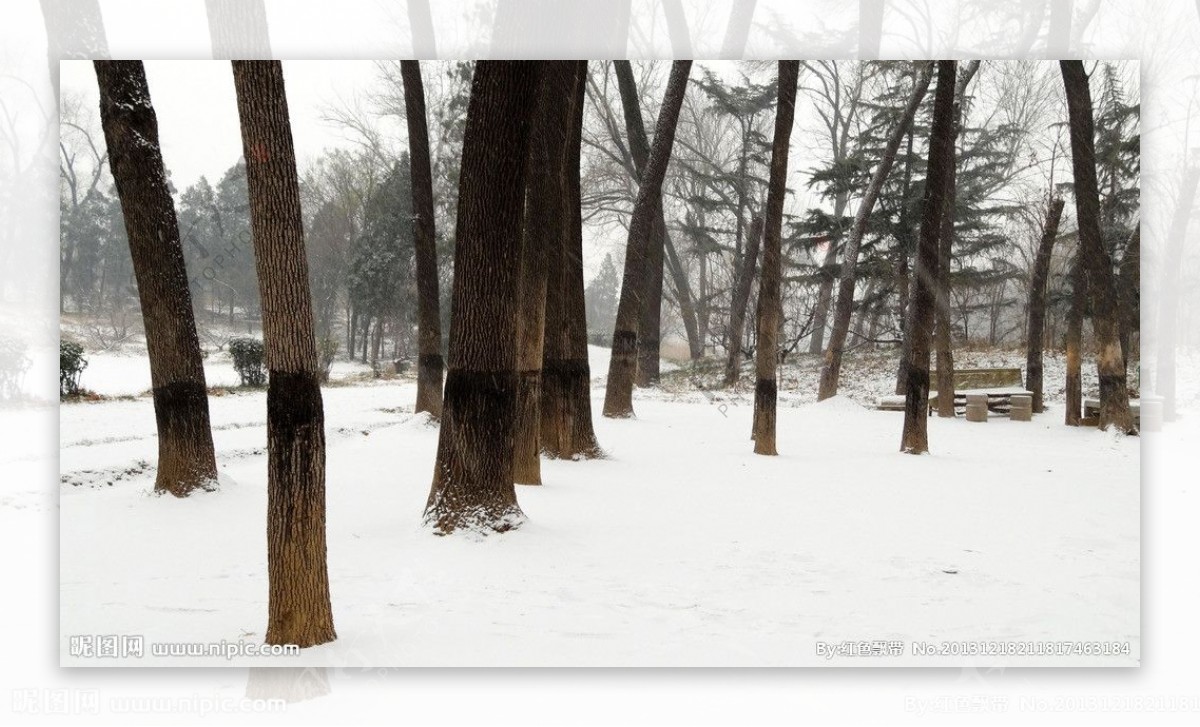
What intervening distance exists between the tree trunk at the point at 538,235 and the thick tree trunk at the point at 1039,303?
3.38m

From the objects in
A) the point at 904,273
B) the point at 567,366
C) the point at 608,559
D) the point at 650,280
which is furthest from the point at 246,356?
the point at 904,273

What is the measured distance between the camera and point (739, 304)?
9.98 meters

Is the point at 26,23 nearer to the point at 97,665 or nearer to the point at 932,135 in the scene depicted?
the point at 97,665

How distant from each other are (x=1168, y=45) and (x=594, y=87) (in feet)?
33.8

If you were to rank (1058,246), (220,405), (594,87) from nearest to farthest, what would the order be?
(220,405), (1058,246), (594,87)

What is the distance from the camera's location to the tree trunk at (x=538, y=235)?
561cm

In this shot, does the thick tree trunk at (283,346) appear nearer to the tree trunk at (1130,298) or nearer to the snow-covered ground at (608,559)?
the snow-covered ground at (608,559)

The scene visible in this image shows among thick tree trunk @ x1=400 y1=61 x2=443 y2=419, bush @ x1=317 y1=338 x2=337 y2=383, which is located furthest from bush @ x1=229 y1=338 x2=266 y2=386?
thick tree trunk @ x1=400 y1=61 x2=443 y2=419

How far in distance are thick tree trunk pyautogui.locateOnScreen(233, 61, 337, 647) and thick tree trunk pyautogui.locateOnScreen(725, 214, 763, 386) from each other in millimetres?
7723

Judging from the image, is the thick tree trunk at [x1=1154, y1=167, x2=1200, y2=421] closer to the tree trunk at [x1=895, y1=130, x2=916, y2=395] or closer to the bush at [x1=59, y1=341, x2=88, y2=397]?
the tree trunk at [x1=895, y1=130, x2=916, y2=395]

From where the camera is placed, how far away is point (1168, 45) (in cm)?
365

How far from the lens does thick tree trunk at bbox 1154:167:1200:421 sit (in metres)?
3.53

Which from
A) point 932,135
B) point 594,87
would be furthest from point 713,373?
point 594,87

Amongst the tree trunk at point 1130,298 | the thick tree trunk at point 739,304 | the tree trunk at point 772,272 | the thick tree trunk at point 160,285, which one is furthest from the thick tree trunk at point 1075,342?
the thick tree trunk at point 160,285
